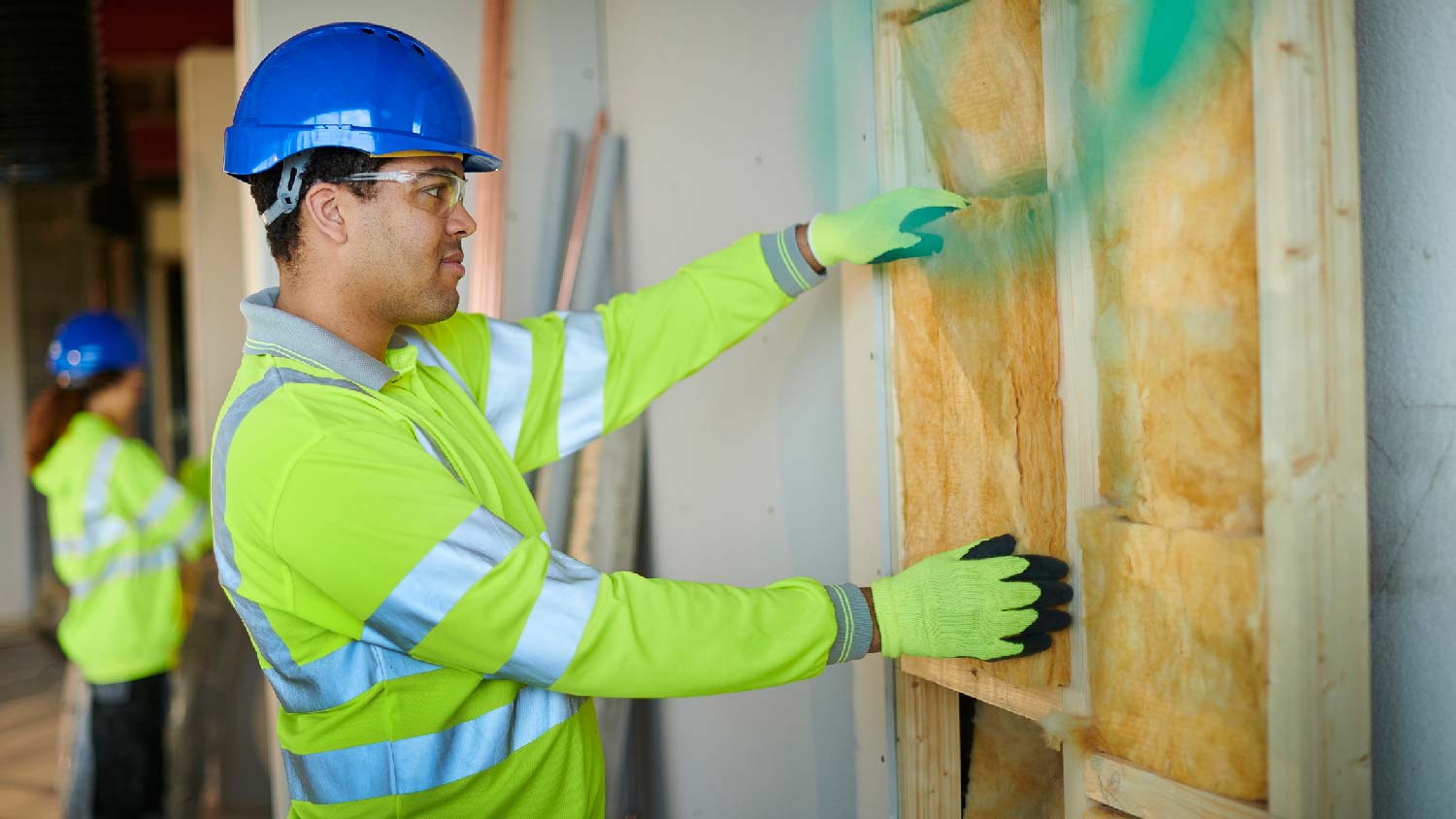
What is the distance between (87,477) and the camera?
307 cm

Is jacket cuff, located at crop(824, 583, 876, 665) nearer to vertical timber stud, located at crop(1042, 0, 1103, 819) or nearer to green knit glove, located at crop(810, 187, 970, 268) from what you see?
vertical timber stud, located at crop(1042, 0, 1103, 819)

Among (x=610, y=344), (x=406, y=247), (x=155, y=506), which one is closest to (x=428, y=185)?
(x=406, y=247)

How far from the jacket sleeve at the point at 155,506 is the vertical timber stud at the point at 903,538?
2.22m

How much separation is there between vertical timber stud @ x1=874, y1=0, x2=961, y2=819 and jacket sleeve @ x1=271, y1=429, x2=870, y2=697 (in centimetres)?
51

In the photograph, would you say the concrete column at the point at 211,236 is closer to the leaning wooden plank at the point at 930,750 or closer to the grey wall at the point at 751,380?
the grey wall at the point at 751,380

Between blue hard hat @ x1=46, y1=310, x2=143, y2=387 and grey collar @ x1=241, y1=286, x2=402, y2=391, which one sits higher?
blue hard hat @ x1=46, y1=310, x2=143, y2=387

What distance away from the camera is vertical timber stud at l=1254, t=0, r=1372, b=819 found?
3.67ft

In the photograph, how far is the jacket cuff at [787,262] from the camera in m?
1.71

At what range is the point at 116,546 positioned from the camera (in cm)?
306

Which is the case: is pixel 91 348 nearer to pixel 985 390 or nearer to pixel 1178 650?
pixel 985 390

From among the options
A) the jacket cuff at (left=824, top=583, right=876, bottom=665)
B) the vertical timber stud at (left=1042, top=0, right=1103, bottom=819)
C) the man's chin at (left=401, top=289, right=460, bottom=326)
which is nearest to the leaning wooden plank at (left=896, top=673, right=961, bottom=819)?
the vertical timber stud at (left=1042, top=0, right=1103, bottom=819)

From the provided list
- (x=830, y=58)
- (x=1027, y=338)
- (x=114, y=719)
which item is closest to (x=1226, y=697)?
(x=1027, y=338)

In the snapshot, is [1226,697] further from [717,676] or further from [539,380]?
[539,380]

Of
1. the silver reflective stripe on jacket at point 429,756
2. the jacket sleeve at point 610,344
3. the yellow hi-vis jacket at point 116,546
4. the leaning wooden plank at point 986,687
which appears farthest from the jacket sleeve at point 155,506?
the leaning wooden plank at point 986,687
